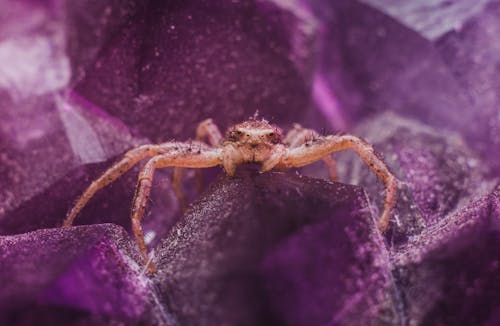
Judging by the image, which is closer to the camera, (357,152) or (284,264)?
(284,264)

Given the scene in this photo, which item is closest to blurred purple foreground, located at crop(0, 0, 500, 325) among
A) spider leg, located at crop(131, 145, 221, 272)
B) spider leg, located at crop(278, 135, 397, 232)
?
spider leg, located at crop(131, 145, 221, 272)

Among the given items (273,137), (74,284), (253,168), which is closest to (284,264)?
(74,284)

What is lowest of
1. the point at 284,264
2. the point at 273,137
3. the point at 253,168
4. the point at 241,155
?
the point at 284,264

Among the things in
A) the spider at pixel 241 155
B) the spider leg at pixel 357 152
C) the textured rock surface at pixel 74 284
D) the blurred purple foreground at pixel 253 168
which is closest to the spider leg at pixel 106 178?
the spider at pixel 241 155

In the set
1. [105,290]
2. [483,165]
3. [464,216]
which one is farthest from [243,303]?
[483,165]

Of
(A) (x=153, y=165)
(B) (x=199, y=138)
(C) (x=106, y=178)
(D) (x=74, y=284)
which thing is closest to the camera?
(D) (x=74, y=284)

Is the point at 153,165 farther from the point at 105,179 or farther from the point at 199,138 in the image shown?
the point at 199,138

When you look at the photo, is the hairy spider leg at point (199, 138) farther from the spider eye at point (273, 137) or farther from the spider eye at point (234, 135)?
the spider eye at point (273, 137)

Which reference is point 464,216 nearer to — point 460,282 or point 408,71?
point 460,282
